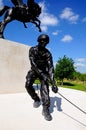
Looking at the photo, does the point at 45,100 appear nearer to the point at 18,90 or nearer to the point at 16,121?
the point at 16,121

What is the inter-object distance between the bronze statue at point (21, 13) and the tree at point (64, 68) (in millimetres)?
26207

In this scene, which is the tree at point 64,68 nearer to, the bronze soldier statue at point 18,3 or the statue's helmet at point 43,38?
the bronze soldier statue at point 18,3

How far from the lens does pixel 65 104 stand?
6.09 metres

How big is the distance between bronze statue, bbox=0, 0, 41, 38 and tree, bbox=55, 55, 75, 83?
2621 cm

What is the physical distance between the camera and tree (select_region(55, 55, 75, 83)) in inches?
1359

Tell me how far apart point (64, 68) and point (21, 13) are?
27245mm

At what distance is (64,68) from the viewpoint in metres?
34.8

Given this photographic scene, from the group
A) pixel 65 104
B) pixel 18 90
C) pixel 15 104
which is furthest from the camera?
pixel 18 90

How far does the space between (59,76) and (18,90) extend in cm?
2705

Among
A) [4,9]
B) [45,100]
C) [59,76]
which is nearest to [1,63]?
[4,9]

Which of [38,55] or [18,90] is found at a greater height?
[38,55]

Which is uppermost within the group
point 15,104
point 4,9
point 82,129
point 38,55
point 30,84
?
point 4,9

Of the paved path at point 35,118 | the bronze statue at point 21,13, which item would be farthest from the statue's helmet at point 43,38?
the bronze statue at point 21,13

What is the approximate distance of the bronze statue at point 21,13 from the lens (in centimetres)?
786
